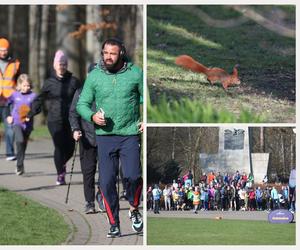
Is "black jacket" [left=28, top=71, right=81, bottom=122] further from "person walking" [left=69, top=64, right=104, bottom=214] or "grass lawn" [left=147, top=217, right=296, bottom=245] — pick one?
"grass lawn" [left=147, top=217, right=296, bottom=245]

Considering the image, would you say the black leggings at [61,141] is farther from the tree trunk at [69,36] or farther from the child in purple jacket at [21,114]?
the tree trunk at [69,36]

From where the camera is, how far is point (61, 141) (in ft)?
42.7

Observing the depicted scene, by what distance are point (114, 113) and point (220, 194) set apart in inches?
46.6

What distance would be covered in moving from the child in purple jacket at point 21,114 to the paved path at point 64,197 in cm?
36

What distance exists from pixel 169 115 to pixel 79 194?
3.43m

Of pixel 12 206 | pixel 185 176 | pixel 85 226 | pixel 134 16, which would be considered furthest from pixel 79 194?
pixel 134 16

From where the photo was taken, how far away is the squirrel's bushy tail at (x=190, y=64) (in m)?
9.38

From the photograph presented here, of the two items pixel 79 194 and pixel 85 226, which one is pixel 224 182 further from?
pixel 79 194

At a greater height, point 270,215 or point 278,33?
point 278,33

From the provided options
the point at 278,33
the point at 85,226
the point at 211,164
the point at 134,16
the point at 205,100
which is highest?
the point at 134,16

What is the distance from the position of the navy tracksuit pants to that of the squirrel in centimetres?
79

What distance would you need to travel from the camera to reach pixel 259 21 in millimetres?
10055

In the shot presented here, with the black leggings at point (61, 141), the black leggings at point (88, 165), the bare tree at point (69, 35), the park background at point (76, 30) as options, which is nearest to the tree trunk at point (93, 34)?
the park background at point (76, 30)

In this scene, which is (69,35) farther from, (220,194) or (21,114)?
(220,194)
